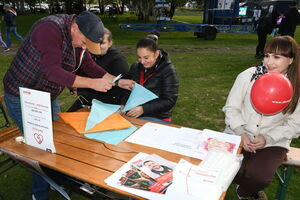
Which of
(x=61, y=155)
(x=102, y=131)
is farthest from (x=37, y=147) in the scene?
(x=102, y=131)

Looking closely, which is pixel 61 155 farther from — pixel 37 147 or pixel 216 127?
pixel 216 127

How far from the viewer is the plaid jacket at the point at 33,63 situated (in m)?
2.01

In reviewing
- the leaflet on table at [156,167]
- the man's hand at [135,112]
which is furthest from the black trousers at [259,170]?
the man's hand at [135,112]

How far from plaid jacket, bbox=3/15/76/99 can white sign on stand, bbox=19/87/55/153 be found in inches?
16.4

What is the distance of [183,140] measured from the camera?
196 cm

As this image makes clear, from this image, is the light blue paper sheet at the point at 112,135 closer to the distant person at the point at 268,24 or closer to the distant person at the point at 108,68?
the distant person at the point at 108,68

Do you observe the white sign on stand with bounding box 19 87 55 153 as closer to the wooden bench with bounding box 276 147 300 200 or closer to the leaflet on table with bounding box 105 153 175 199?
the leaflet on table with bounding box 105 153 175 199

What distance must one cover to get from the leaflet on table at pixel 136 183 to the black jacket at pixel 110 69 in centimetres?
190

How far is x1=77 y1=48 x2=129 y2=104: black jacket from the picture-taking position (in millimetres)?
3314

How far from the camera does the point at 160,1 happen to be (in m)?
14.2

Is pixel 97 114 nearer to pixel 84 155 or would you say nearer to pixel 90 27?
pixel 84 155

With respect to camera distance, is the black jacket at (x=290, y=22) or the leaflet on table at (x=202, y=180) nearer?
the leaflet on table at (x=202, y=180)

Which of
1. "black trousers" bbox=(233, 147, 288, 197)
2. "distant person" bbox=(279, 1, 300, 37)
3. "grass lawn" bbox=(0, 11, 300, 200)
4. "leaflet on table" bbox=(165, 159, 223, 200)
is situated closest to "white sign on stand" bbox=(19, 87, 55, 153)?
Answer: "leaflet on table" bbox=(165, 159, 223, 200)

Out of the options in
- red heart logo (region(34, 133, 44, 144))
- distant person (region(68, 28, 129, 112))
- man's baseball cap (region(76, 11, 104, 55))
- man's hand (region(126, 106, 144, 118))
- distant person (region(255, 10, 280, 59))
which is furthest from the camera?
distant person (region(255, 10, 280, 59))
